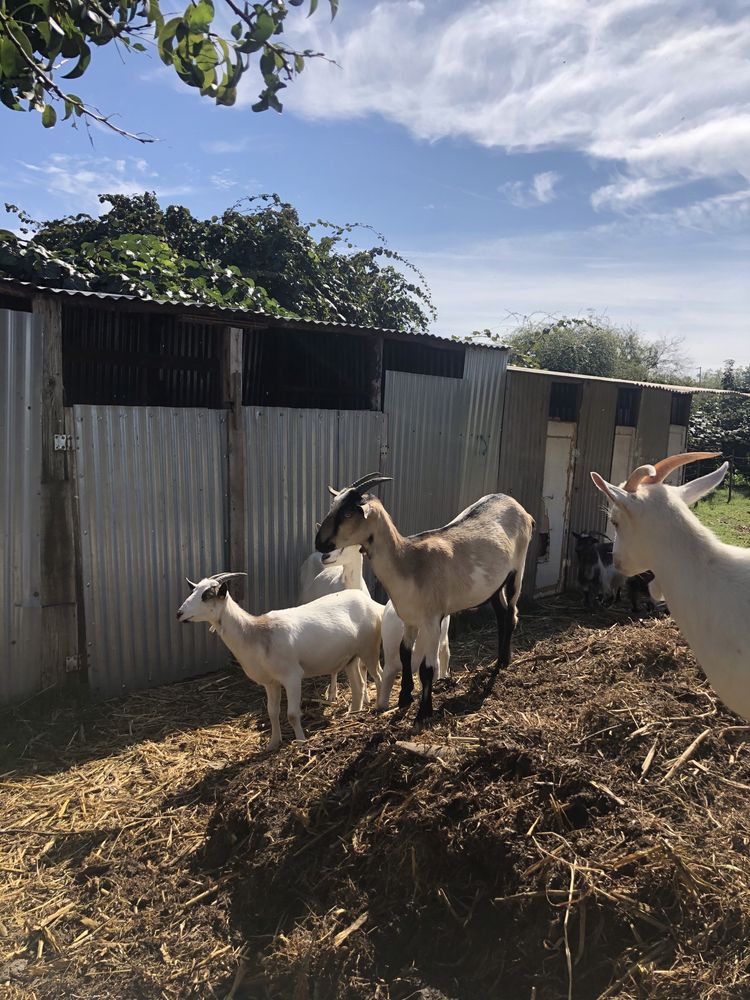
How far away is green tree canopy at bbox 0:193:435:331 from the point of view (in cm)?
1109

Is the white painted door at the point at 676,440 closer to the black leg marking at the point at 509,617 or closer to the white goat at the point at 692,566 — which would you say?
the black leg marking at the point at 509,617

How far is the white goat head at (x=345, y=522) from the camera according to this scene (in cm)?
497

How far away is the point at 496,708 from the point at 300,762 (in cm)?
143

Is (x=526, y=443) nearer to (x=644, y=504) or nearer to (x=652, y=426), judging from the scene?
(x=652, y=426)

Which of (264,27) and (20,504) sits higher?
(264,27)

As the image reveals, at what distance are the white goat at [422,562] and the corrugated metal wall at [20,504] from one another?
2587 millimetres

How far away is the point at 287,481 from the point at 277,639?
2499 millimetres

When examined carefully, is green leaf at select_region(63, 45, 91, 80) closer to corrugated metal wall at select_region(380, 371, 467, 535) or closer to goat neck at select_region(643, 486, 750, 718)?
goat neck at select_region(643, 486, 750, 718)

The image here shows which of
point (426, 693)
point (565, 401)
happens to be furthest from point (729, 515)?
point (426, 693)

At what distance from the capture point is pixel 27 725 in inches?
221

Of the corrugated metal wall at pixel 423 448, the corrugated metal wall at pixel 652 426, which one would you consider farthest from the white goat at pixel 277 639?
the corrugated metal wall at pixel 652 426

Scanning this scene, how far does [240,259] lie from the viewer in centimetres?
1473

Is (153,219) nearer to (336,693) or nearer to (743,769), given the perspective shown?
(336,693)

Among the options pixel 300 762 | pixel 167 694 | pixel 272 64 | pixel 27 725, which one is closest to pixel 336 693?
pixel 167 694
